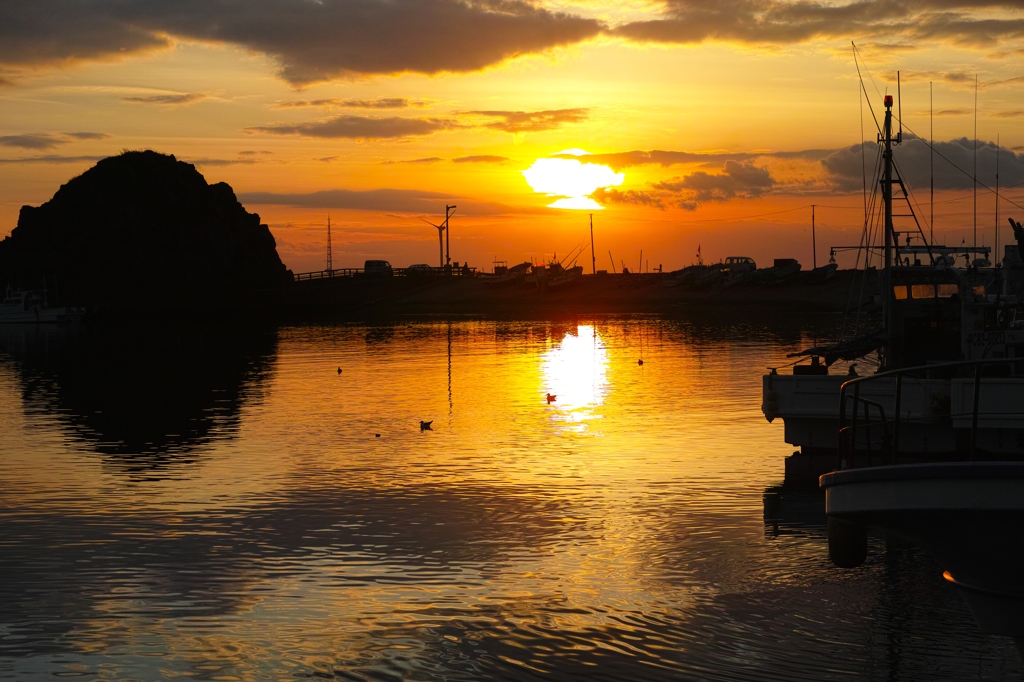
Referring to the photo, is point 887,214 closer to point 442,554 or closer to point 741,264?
point 442,554

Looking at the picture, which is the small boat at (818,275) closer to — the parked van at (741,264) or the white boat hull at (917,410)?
the parked van at (741,264)

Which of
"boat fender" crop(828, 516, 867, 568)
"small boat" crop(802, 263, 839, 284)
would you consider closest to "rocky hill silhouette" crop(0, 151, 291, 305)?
"small boat" crop(802, 263, 839, 284)

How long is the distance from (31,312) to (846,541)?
159361 millimetres

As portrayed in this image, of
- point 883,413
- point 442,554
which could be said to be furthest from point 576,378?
point 883,413

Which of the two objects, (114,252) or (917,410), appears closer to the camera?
(917,410)

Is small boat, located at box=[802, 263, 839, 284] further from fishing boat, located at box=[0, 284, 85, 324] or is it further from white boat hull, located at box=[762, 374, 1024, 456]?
white boat hull, located at box=[762, 374, 1024, 456]

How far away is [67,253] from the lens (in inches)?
7411

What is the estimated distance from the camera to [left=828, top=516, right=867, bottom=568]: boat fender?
13.5 meters

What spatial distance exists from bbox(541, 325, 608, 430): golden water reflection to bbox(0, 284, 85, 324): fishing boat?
289 ft

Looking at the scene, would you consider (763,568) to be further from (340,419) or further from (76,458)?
(340,419)

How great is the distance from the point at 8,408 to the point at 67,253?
146726 mm

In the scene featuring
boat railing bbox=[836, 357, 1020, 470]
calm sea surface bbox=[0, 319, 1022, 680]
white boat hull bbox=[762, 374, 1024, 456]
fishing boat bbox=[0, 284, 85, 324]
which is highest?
fishing boat bbox=[0, 284, 85, 324]

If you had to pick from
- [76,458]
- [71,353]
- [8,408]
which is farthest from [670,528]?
[71,353]

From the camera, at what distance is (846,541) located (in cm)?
1357
